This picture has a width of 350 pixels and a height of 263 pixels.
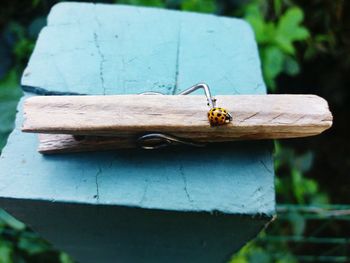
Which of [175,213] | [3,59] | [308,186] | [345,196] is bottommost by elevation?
[345,196]

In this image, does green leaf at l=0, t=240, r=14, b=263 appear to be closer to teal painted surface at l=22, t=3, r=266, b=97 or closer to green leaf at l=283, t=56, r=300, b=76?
teal painted surface at l=22, t=3, r=266, b=97

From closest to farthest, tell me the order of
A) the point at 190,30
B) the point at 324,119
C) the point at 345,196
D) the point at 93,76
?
1. the point at 324,119
2. the point at 93,76
3. the point at 190,30
4. the point at 345,196

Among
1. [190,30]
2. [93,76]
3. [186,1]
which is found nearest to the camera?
[93,76]

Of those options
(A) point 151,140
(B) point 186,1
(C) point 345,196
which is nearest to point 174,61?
(A) point 151,140

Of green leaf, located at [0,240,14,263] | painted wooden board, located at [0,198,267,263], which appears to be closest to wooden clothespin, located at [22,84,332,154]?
painted wooden board, located at [0,198,267,263]

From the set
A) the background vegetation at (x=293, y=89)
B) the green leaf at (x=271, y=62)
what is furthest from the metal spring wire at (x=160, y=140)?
the green leaf at (x=271, y=62)

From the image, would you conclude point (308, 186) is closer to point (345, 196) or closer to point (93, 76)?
point (345, 196)
